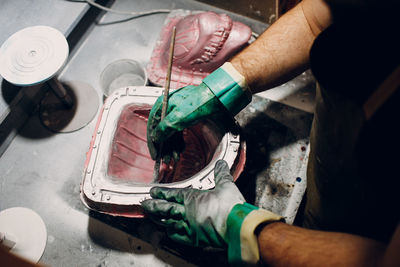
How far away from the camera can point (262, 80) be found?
4.29 feet

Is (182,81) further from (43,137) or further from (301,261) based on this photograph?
(301,261)

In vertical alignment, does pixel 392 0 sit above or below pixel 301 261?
above

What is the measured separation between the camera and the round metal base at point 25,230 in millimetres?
1592

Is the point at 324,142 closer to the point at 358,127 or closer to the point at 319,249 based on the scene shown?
the point at 358,127

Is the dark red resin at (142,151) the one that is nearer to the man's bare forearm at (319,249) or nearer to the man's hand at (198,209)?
the man's hand at (198,209)

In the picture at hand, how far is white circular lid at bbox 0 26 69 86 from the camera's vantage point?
4.64ft

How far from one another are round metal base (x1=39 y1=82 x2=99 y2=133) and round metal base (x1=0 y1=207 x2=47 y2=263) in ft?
1.85

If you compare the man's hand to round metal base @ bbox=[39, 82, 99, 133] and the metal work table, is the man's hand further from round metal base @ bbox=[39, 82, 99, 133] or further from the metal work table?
round metal base @ bbox=[39, 82, 99, 133]

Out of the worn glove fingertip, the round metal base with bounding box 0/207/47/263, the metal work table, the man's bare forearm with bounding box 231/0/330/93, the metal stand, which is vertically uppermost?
the man's bare forearm with bounding box 231/0/330/93

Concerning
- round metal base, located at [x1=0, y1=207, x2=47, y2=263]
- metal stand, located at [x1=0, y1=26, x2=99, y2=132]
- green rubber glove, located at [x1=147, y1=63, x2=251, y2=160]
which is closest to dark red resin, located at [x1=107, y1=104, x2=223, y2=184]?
green rubber glove, located at [x1=147, y1=63, x2=251, y2=160]

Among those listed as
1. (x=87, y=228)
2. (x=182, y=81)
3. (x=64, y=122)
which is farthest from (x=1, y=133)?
(x=182, y=81)

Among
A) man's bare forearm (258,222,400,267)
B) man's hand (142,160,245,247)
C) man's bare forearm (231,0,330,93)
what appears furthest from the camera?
man's bare forearm (231,0,330,93)

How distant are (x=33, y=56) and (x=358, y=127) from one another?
1.52 meters

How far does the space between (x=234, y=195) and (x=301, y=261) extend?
38 cm
